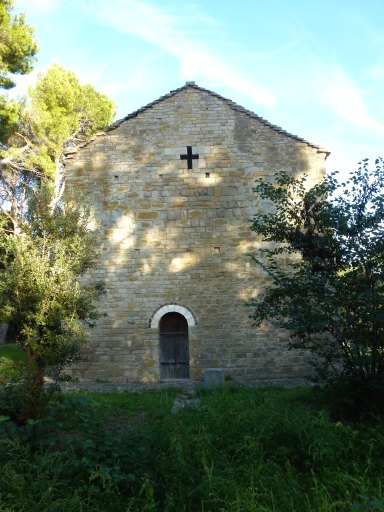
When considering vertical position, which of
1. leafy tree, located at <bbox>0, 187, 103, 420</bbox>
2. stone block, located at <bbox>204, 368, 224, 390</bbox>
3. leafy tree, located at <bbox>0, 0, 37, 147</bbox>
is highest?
leafy tree, located at <bbox>0, 0, 37, 147</bbox>

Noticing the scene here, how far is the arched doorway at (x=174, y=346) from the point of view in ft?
38.7

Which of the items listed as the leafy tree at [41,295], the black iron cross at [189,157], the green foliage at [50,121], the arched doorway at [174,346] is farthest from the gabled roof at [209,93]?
the green foliage at [50,121]

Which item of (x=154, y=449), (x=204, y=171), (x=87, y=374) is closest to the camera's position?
(x=154, y=449)

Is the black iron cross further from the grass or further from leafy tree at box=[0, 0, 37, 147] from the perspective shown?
the grass

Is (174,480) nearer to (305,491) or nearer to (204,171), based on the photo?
(305,491)

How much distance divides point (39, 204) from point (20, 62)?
8.90 metres

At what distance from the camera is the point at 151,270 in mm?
11758

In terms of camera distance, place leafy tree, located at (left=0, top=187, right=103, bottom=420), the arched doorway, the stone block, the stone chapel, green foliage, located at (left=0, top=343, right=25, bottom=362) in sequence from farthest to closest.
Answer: green foliage, located at (left=0, top=343, right=25, bottom=362), the arched doorway, the stone chapel, the stone block, leafy tree, located at (left=0, top=187, right=103, bottom=420)

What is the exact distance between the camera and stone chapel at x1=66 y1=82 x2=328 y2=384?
11344 mm

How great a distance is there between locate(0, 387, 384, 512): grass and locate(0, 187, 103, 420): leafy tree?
733 mm

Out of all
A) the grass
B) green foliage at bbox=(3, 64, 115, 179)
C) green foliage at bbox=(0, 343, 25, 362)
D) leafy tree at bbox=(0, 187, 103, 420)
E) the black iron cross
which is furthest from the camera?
green foliage at bbox=(3, 64, 115, 179)

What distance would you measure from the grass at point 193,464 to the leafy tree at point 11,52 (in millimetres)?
9933

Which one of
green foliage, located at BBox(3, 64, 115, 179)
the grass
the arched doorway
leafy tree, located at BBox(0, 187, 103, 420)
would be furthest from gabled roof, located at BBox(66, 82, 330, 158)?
the grass

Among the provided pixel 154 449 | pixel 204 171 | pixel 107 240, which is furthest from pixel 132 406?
pixel 204 171
